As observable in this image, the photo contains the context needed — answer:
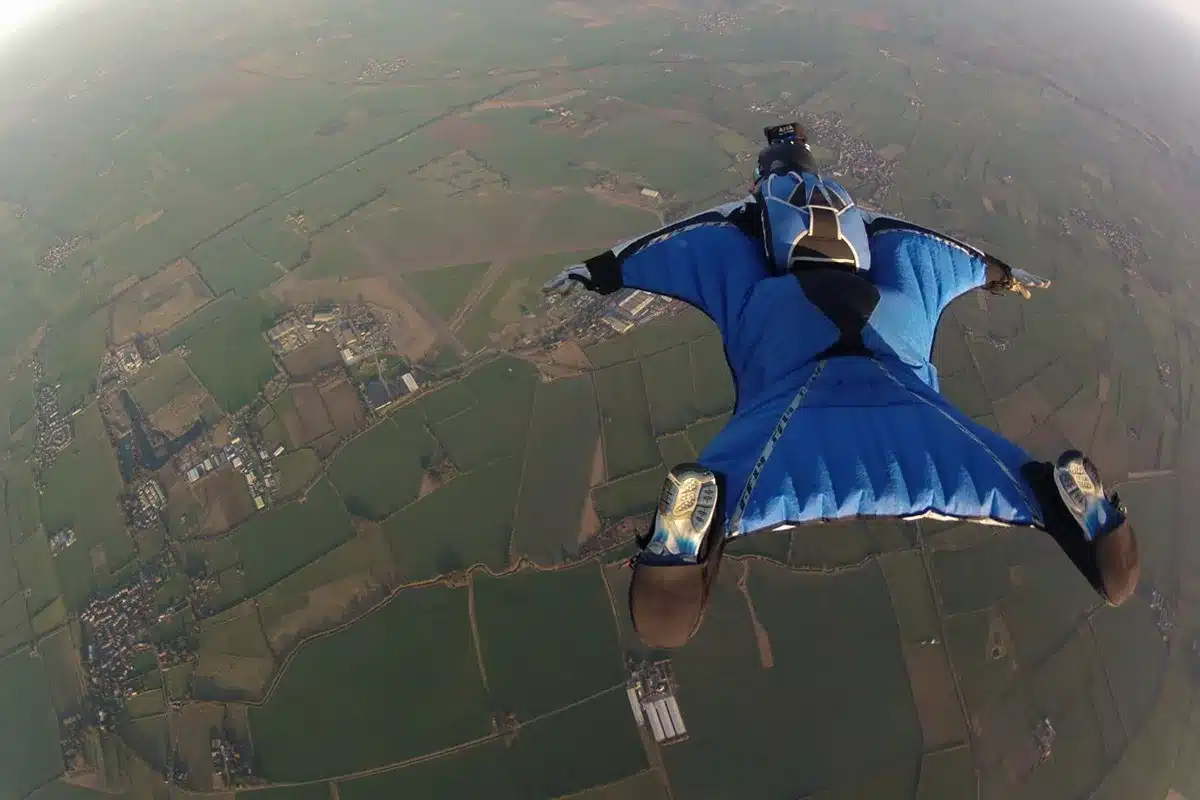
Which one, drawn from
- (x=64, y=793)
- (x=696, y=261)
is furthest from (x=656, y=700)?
(x=64, y=793)

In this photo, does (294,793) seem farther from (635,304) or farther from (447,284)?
(447,284)

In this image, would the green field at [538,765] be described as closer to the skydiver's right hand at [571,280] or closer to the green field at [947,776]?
the green field at [947,776]

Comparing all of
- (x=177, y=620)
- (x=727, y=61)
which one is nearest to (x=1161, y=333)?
(x=727, y=61)

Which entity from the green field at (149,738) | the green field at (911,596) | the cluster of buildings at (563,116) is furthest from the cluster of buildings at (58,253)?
the green field at (911,596)

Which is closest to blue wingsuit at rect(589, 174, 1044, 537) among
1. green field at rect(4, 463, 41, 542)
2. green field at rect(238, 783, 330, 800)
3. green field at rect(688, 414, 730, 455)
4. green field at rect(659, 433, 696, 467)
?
green field at rect(659, 433, 696, 467)

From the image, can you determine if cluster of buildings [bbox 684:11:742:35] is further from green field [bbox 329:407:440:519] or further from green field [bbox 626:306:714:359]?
green field [bbox 329:407:440:519]

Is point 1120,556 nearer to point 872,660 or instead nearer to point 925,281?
point 925,281
